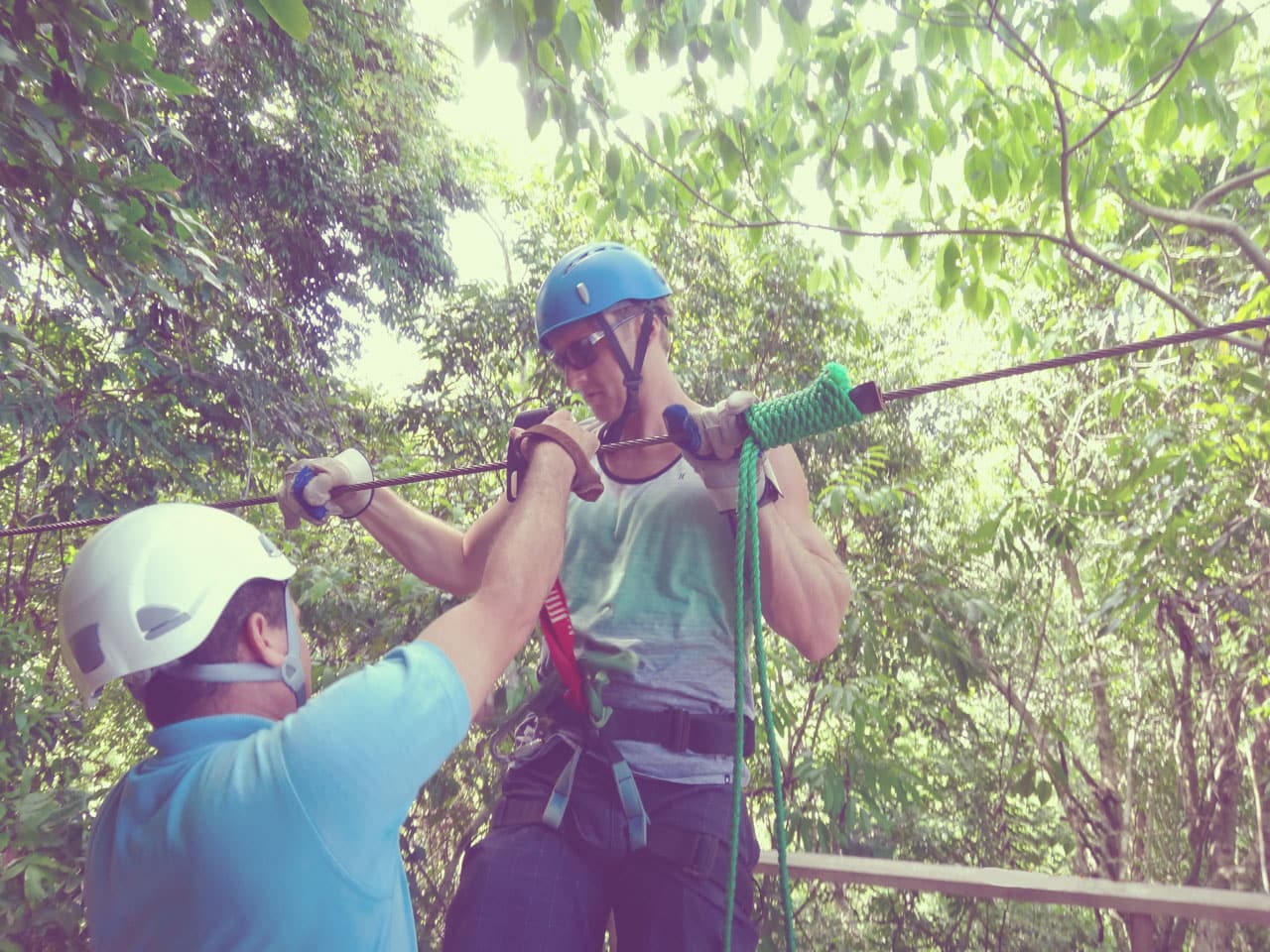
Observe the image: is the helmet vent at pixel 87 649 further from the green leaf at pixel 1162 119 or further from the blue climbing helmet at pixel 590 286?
the green leaf at pixel 1162 119

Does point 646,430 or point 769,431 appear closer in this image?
point 769,431

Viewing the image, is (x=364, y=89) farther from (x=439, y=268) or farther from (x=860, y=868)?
(x=860, y=868)

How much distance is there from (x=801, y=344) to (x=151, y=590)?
415 cm

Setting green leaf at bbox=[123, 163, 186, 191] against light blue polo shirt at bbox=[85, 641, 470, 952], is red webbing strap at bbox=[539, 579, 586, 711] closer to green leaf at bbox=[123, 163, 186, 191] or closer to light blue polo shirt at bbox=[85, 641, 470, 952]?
light blue polo shirt at bbox=[85, 641, 470, 952]

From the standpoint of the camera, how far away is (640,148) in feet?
7.45

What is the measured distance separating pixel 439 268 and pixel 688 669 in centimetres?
620

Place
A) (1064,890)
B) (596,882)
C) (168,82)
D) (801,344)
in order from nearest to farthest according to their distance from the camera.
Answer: (596,882) → (168,82) → (1064,890) → (801,344)

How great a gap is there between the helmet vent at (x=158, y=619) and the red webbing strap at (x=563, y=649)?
55 centimetres

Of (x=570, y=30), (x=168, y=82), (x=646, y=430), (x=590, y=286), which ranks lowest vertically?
(x=646, y=430)

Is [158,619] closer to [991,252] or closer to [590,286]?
[590,286]

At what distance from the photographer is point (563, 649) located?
1.39 meters

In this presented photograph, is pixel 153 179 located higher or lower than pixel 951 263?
lower

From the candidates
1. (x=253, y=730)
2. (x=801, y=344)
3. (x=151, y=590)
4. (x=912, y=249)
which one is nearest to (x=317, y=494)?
(x=151, y=590)

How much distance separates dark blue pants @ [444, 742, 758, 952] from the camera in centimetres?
127
